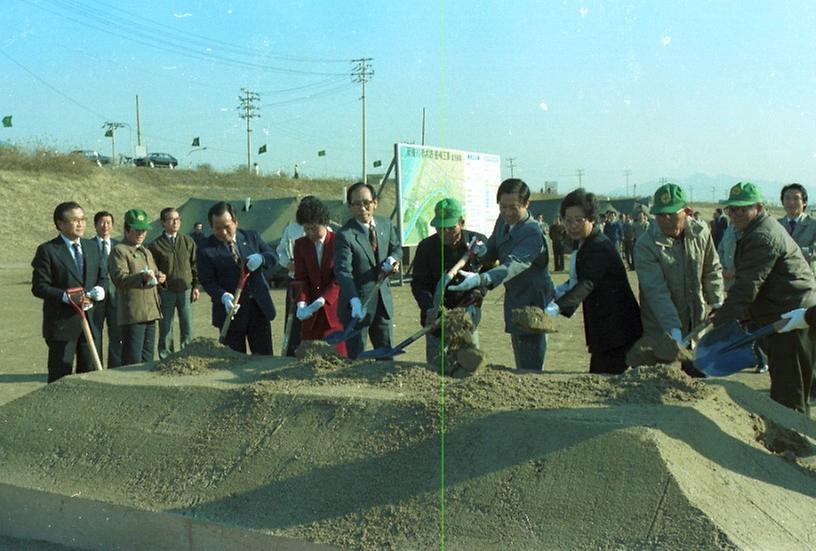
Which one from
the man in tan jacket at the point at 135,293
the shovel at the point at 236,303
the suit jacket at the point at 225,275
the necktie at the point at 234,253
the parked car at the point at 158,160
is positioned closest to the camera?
the shovel at the point at 236,303

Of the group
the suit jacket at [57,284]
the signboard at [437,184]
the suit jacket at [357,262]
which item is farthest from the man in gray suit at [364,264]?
the signboard at [437,184]

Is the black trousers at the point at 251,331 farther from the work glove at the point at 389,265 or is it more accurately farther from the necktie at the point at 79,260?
the necktie at the point at 79,260

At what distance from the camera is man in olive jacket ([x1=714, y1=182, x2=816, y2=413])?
3953 millimetres

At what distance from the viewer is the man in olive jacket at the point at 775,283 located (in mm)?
3953

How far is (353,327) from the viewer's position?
4.77m

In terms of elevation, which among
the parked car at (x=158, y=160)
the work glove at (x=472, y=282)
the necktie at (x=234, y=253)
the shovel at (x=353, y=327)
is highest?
the parked car at (x=158, y=160)

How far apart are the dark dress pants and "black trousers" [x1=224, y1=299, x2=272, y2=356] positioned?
676mm

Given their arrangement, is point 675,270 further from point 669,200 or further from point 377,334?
point 377,334

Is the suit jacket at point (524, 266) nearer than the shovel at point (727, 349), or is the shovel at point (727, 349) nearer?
the shovel at point (727, 349)

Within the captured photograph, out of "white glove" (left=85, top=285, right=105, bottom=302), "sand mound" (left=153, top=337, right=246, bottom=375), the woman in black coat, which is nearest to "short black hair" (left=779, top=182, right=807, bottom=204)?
the woman in black coat

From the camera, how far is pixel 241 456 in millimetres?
3289

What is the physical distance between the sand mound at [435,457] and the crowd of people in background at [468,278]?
56cm

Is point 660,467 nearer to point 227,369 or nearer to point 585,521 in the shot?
point 585,521

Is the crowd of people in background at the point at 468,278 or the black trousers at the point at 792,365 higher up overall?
the crowd of people in background at the point at 468,278
